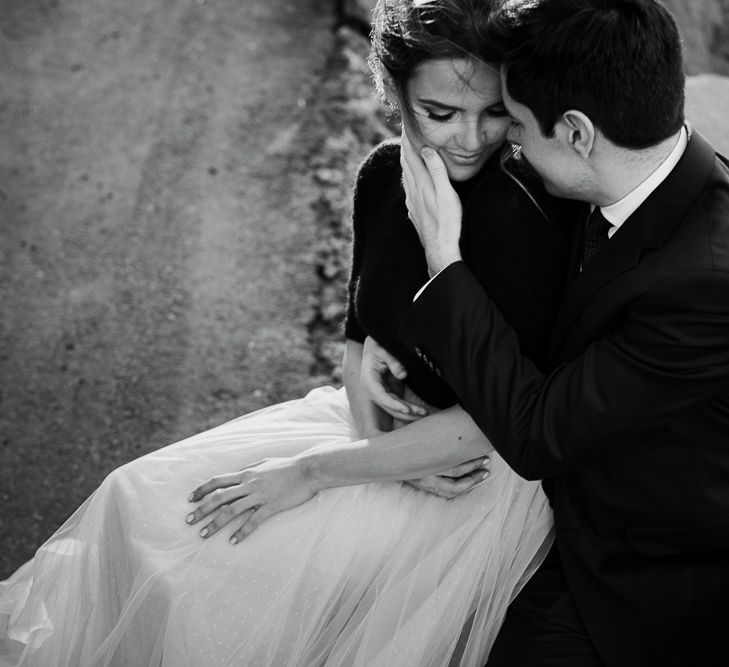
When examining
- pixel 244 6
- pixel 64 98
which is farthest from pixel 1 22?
pixel 244 6

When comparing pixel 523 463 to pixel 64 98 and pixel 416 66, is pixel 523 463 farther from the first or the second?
pixel 64 98

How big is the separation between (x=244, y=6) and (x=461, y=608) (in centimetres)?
640

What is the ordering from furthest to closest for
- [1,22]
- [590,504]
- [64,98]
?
[1,22], [64,98], [590,504]

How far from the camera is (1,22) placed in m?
7.35

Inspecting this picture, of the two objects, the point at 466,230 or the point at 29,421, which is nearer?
the point at 466,230

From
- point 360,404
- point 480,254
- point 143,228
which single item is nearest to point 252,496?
point 360,404

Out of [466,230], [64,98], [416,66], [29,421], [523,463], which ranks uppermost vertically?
[416,66]

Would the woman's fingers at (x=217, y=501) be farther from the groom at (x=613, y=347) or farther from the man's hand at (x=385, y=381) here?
the groom at (x=613, y=347)

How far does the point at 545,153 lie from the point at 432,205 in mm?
384

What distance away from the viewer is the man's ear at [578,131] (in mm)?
2180

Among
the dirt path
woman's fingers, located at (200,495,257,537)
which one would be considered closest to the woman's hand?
woman's fingers, located at (200,495,257,537)

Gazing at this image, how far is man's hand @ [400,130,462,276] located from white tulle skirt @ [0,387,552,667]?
682 millimetres

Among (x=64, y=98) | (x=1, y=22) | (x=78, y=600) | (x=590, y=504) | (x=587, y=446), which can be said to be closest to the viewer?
(x=587, y=446)

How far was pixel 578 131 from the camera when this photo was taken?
223cm
